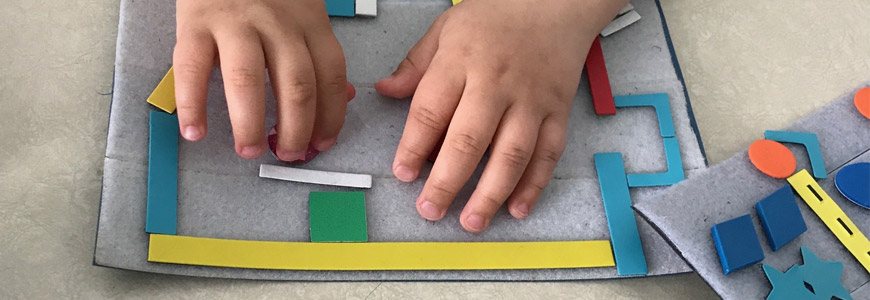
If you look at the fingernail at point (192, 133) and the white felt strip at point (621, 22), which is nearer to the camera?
the fingernail at point (192, 133)

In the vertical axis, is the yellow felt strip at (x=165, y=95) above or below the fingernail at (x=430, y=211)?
above

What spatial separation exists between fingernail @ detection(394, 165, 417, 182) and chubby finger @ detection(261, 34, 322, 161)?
0.07m

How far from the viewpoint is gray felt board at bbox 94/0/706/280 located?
0.50 metres

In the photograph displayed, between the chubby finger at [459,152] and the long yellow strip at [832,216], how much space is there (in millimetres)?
237

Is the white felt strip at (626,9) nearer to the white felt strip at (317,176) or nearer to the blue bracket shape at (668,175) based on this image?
the blue bracket shape at (668,175)

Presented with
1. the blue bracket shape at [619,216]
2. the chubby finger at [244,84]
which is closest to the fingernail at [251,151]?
the chubby finger at [244,84]

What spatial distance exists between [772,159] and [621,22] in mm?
178

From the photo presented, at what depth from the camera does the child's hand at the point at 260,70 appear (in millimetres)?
494

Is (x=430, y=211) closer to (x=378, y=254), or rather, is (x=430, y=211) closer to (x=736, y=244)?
(x=378, y=254)

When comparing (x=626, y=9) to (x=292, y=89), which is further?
(x=626, y=9)

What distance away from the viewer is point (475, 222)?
0.53 m

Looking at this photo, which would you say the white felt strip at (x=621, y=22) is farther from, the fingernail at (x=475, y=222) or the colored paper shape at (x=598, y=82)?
the fingernail at (x=475, y=222)

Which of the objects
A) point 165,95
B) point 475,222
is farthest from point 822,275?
point 165,95

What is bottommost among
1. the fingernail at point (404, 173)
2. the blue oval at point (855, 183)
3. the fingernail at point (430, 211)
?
the fingernail at point (430, 211)
